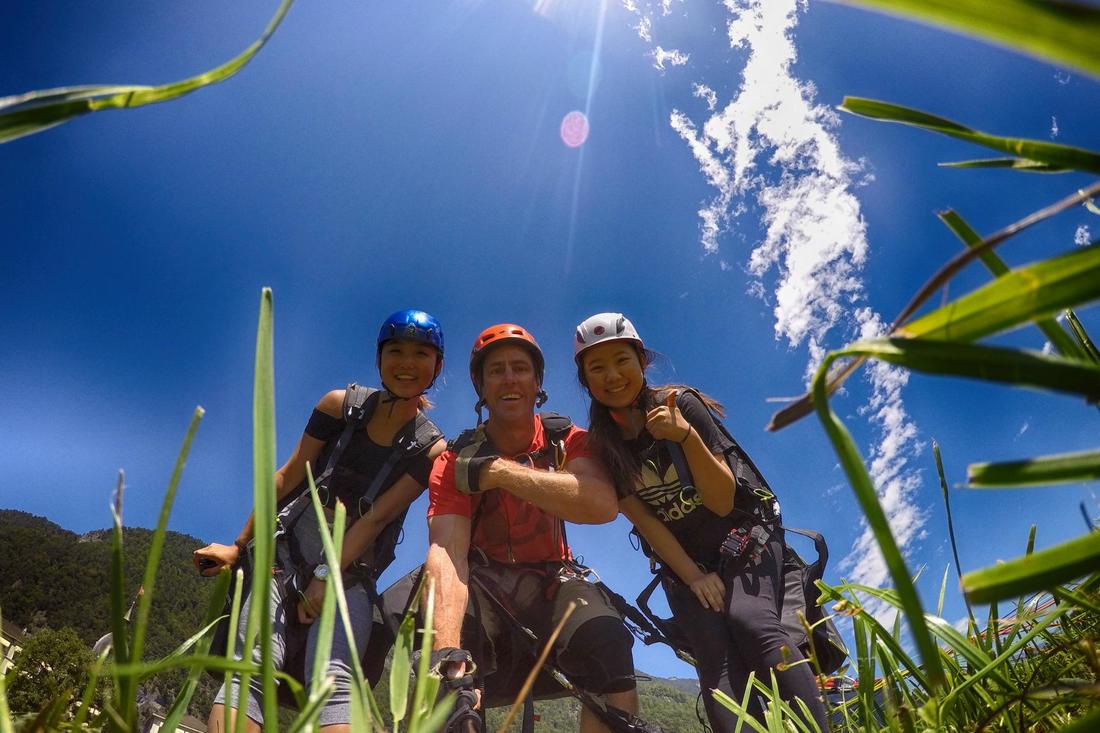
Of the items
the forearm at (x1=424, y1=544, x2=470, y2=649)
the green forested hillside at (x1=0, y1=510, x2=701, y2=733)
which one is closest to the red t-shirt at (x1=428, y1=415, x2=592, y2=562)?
the forearm at (x1=424, y1=544, x2=470, y2=649)

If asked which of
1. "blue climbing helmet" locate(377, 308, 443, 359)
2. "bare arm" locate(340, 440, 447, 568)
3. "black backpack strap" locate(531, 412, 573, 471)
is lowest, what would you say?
"bare arm" locate(340, 440, 447, 568)

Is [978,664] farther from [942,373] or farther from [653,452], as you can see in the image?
[653,452]

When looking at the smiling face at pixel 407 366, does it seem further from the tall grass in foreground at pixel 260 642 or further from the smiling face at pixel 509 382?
the tall grass in foreground at pixel 260 642

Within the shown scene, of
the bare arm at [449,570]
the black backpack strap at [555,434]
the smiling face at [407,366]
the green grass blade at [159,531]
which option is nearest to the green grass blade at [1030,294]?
the green grass blade at [159,531]

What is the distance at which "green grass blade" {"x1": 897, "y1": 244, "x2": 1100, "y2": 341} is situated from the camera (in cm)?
34

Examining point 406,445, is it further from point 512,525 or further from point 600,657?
point 600,657

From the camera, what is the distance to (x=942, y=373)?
38cm

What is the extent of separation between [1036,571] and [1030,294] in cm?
17

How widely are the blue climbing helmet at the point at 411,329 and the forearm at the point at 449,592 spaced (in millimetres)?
2260

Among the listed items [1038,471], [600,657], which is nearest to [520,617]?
[600,657]

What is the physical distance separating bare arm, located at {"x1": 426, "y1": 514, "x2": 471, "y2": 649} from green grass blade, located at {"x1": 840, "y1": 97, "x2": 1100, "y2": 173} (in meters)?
3.82

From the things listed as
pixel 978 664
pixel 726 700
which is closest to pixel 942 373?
pixel 978 664

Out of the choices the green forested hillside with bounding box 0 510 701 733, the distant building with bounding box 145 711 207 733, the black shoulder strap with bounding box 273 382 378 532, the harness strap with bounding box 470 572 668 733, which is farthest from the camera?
the green forested hillside with bounding box 0 510 701 733

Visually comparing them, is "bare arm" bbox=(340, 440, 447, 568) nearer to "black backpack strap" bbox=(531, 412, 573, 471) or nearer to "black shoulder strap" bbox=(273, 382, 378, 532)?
"black shoulder strap" bbox=(273, 382, 378, 532)
